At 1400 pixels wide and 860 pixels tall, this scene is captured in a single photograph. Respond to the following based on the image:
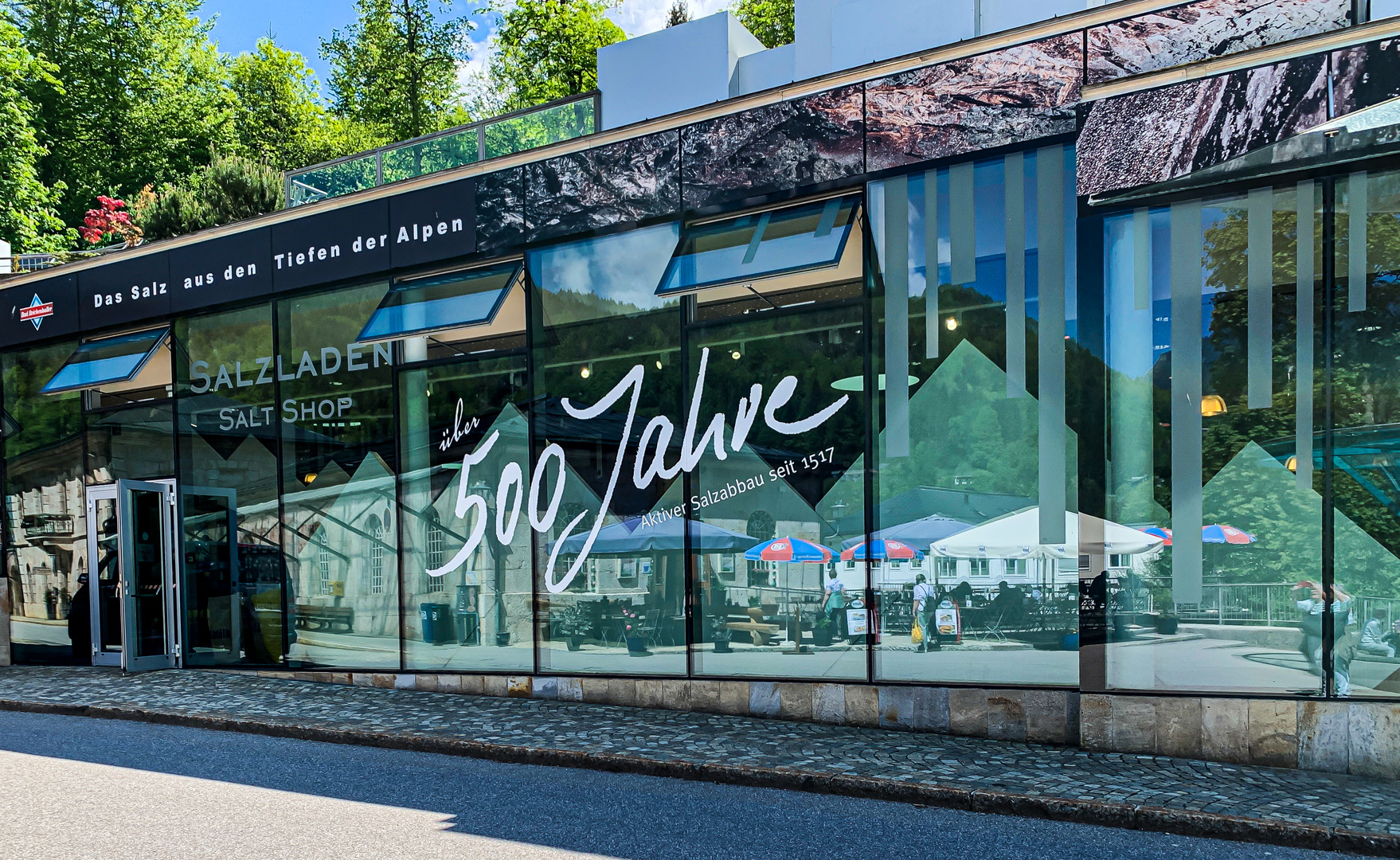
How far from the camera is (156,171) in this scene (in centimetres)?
3088

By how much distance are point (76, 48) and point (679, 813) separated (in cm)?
3390

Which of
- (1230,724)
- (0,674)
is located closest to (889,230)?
(1230,724)

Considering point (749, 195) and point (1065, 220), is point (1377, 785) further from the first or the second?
point (749, 195)

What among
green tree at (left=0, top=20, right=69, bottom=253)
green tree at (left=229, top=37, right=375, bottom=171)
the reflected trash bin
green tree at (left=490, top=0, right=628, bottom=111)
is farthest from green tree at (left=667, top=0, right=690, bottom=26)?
the reflected trash bin

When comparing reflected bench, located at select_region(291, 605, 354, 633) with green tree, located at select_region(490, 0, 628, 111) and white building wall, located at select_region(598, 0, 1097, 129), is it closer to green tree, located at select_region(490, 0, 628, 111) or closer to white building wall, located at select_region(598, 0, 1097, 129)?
white building wall, located at select_region(598, 0, 1097, 129)

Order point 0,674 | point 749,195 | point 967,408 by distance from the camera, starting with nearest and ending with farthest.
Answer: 1. point 967,408
2. point 749,195
3. point 0,674

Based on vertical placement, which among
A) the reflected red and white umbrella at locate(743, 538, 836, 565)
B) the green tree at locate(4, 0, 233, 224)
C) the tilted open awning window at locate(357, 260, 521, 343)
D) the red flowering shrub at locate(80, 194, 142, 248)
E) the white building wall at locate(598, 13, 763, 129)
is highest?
the green tree at locate(4, 0, 233, 224)

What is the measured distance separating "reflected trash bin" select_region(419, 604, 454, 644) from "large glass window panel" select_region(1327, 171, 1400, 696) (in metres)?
8.32

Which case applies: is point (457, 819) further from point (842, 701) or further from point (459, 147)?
point (459, 147)

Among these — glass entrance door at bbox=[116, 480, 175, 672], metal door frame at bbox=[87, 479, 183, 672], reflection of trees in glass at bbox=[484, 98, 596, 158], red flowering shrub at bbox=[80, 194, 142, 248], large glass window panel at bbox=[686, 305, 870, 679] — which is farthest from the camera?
red flowering shrub at bbox=[80, 194, 142, 248]

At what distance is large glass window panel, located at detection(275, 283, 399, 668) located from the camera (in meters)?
11.5

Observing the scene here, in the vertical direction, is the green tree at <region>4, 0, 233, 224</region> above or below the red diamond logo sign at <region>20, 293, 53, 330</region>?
above

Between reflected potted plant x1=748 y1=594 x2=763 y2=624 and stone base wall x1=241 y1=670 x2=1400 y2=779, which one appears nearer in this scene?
stone base wall x1=241 y1=670 x2=1400 y2=779

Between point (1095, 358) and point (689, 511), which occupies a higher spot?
point (1095, 358)
